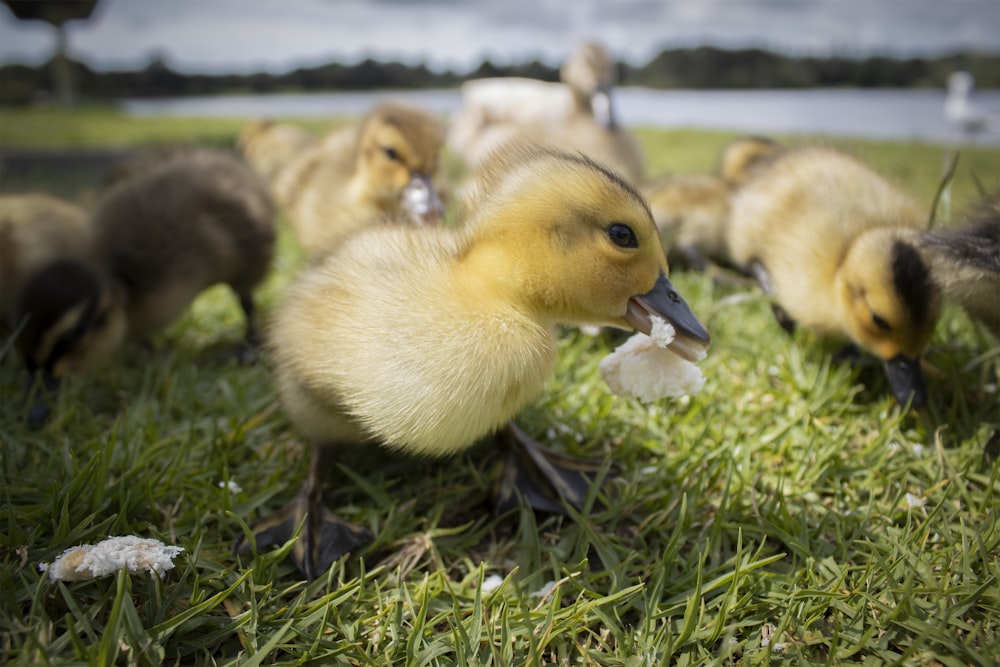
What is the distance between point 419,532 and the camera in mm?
1522

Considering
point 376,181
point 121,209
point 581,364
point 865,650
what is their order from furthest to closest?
point 376,181, point 121,209, point 581,364, point 865,650

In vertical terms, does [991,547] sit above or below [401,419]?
below

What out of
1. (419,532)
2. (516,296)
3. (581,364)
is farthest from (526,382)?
(581,364)

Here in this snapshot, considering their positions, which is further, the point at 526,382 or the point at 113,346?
the point at 113,346

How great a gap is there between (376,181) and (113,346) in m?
1.16

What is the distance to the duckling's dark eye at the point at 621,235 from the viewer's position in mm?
1265

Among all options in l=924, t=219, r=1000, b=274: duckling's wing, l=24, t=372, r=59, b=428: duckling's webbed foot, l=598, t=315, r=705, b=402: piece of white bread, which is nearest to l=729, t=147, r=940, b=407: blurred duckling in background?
l=924, t=219, r=1000, b=274: duckling's wing

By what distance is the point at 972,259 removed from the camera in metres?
1.54

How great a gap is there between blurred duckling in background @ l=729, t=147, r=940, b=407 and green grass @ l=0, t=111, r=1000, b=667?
147mm

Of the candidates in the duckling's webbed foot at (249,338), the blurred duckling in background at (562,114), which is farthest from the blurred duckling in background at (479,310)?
the blurred duckling in background at (562,114)

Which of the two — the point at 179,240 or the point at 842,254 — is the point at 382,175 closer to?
the point at 179,240

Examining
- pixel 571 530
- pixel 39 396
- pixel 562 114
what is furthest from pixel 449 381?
pixel 562 114

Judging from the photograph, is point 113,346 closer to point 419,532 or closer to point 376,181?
point 376,181

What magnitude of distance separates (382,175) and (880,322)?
6.22ft
